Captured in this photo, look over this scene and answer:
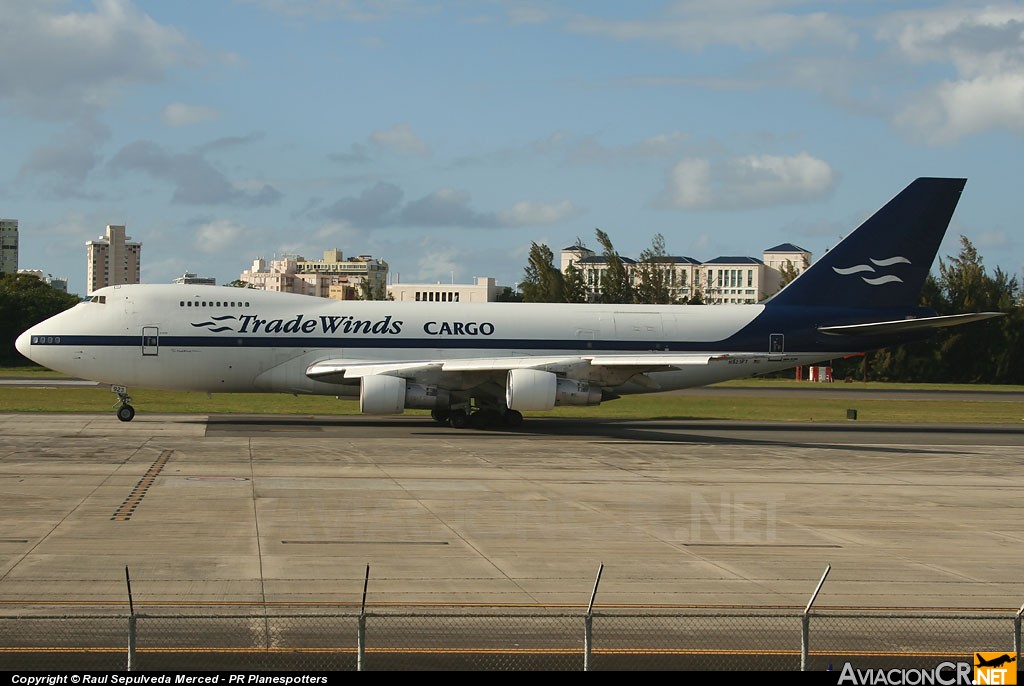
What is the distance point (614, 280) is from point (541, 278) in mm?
7555

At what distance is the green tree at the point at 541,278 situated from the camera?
11031cm

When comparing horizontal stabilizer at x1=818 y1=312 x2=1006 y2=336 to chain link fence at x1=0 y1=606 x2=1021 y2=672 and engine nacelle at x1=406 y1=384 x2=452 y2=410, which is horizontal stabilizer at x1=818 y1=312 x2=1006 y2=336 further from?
chain link fence at x1=0 y1=606 x2=1021 y2=672

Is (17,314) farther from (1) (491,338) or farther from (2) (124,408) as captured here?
(1) (491,338)

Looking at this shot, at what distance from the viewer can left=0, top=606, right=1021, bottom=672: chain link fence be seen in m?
10.6

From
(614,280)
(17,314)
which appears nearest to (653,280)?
(614,280)

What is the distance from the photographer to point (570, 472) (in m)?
28.4

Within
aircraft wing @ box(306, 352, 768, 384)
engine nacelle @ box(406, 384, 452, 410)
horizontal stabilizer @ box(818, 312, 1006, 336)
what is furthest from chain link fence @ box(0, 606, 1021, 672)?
horizontal stabilizer @ box(818, 312, 1006, 336)

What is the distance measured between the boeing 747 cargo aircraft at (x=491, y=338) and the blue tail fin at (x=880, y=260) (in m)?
0.06

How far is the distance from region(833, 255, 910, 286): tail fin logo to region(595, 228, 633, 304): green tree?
6505 centimetres

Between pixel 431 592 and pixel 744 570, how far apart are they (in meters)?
4.98

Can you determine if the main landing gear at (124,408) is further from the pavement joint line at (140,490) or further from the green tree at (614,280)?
the green tree at (614,280)

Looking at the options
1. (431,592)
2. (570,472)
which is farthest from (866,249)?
(431,592)

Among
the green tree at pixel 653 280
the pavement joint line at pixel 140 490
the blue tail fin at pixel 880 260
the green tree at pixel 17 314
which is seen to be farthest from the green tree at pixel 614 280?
the pavement joint line at pixel 140 490

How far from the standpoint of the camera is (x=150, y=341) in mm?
38469
